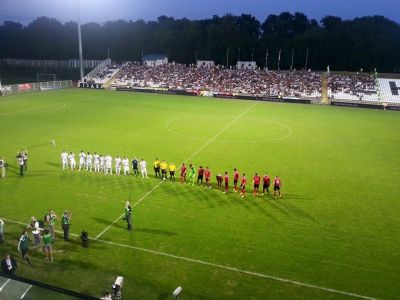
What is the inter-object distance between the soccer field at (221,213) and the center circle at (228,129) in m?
0.20

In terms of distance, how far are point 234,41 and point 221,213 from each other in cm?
6758

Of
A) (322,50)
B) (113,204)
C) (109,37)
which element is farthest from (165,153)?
(109,37)

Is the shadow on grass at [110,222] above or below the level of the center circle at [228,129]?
below

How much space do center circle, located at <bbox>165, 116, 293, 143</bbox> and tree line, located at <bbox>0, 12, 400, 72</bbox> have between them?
125ft

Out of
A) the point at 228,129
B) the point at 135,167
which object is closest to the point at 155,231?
→ the point at 135,167

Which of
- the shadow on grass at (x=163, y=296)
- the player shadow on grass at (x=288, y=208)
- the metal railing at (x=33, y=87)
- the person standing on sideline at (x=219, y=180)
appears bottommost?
the shadow on grass at (x=163, y=296)

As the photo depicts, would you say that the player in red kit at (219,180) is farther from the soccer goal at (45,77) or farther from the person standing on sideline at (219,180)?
the soccer goal at (45,77)

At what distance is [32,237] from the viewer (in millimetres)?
14711

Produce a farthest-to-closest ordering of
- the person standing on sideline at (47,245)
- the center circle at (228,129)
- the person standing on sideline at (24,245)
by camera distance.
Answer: the center circle at (228,129) → the person standing on sideline at (47,245) → the person standing on sideline at (24,245)

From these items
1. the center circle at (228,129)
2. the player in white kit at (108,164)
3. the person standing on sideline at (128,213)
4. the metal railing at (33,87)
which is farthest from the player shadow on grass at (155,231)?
the metal railing at (33,87)

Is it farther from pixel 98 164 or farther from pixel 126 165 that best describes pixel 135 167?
pixel 98 164

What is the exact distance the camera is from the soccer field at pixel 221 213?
1226cm

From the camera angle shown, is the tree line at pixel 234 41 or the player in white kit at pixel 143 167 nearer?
the player in white kit at pixel 143 167

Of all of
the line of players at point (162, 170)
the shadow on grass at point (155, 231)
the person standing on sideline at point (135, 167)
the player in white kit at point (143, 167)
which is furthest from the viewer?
the person standing on sideline at point (135, 167)
